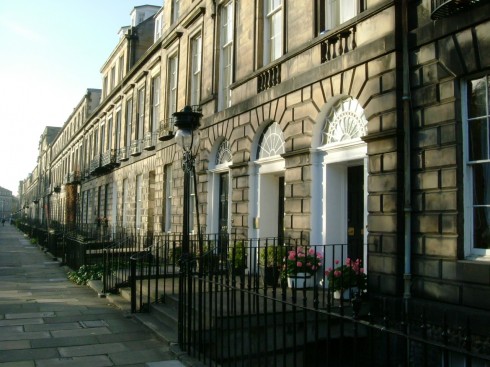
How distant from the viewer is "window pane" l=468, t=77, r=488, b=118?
652cm

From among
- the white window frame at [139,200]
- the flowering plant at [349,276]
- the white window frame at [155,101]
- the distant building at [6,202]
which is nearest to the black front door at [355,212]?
the flowering plant at [349,276]

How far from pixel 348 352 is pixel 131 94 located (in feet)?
68.1

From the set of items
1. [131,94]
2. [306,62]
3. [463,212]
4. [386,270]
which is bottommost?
[386,270]

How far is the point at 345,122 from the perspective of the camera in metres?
8.95

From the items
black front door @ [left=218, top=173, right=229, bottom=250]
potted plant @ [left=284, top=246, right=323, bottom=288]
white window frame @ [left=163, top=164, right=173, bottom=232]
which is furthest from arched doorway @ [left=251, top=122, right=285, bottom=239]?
white window frame @ [left=163, top=164, right=173, bottom=232]

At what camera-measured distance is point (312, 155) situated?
374 inches

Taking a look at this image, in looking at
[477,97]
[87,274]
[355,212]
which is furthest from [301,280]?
[87,274]

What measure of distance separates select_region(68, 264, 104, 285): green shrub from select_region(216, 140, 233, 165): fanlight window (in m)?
4.59

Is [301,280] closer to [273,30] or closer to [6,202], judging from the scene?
[273,30]

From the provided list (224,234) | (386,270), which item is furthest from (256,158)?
(386,270)

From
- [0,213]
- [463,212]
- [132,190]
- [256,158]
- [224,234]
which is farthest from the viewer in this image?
[0,213]

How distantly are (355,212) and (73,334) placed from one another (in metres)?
5.30

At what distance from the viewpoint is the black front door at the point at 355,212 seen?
8945 mm

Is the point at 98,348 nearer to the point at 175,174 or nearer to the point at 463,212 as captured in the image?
the point at 463,212
